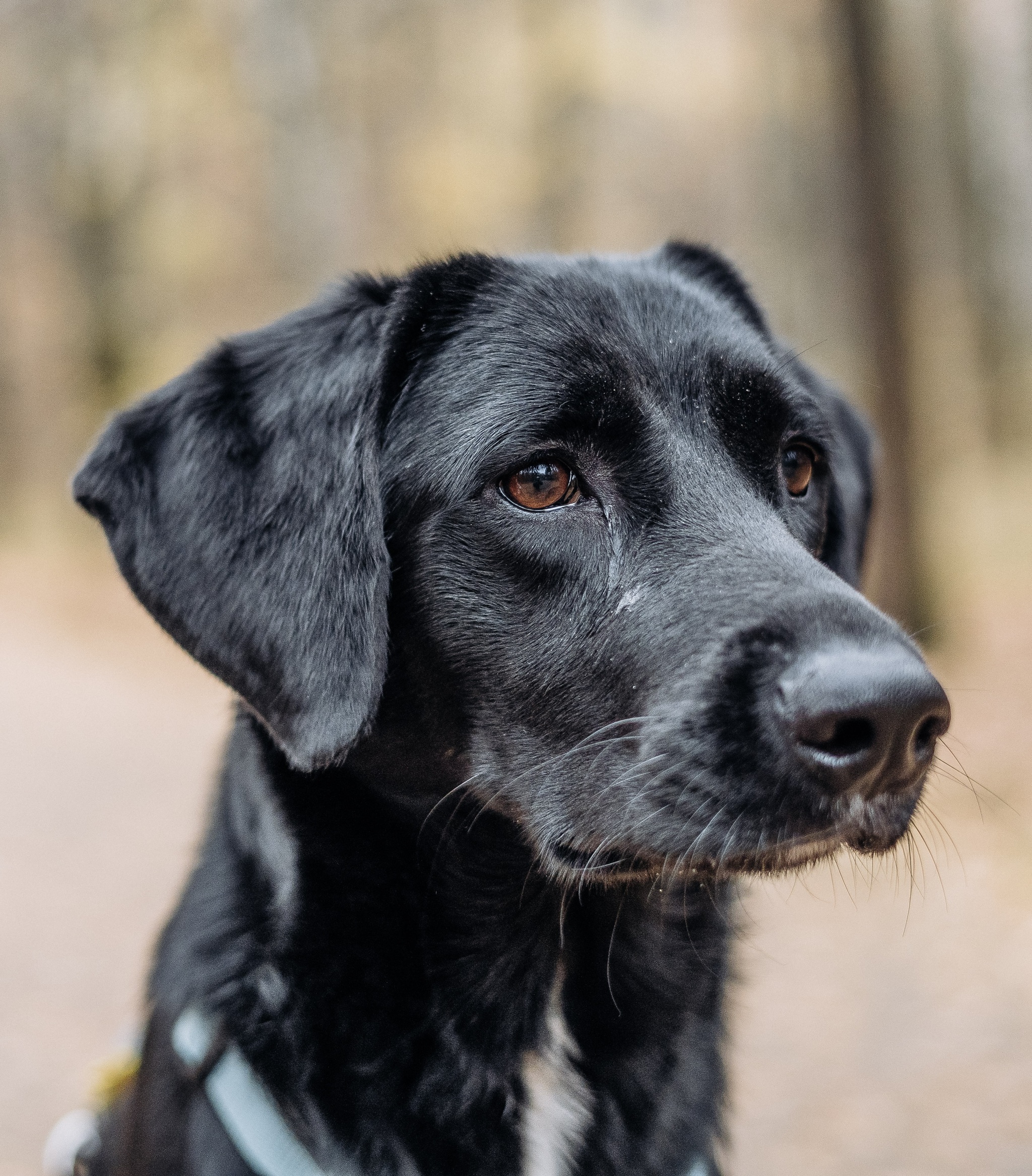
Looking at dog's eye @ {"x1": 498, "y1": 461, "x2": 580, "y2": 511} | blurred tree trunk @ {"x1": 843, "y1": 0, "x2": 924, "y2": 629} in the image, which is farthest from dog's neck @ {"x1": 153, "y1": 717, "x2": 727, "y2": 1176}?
blurred tree trunk @ {"x1": 843, "y1": 0, "x2": 924, "y2": 629}

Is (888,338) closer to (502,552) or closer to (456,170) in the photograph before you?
(502,552)

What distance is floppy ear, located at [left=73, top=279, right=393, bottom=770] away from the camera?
2100 millimetres

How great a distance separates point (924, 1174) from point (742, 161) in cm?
Answer: 1982

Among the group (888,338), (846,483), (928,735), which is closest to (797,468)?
(846,483)

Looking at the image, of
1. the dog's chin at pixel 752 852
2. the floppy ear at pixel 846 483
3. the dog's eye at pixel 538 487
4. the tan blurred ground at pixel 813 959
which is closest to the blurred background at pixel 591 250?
the tan blurred ground at pixel 813 959

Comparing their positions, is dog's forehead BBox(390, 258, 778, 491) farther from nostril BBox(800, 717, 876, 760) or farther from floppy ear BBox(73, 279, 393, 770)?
nostril BBox(800, 717, 876, 760)

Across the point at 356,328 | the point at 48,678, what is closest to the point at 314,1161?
the point at 356,328

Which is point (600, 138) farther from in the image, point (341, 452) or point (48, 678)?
point (341, 452)

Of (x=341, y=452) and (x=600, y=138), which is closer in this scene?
(x=341, y=452)

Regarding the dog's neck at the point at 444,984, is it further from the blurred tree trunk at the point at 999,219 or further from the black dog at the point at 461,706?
the blurred tree trunk at the point at 999,219

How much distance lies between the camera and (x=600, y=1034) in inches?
92.1

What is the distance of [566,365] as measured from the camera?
2.29m

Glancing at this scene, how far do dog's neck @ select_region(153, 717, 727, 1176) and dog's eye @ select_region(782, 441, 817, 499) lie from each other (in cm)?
94

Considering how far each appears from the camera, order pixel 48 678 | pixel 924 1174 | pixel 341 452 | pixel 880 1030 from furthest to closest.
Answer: pixel 48 678 → pixel 880 1030 → pixel 924 1174 → pixel 341 452
